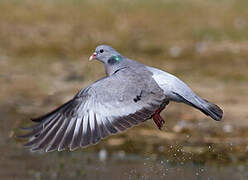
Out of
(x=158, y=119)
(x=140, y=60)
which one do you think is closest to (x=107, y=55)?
(x=158, y=119)

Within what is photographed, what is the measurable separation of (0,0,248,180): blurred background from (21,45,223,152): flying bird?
203 cm

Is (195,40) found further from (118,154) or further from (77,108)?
(77,108)

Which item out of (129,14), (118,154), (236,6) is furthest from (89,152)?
(236,6)

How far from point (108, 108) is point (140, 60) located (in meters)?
9.27

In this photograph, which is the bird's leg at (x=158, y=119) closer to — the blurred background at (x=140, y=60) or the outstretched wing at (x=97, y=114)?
the outstretched wing at (x=97, y=114)

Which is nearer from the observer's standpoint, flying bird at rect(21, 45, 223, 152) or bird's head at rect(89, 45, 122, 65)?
flying bird at rect(21, 45, 223, 152)

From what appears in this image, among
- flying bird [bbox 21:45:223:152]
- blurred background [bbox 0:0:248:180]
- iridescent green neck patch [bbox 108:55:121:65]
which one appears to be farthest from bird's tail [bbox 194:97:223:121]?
blurred background [bbox 0:0:248:180]

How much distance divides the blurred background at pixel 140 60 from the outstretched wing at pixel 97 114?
2.17 meters

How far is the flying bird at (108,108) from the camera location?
7.13m

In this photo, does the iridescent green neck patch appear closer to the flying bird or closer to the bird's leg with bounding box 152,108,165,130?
the flying bird

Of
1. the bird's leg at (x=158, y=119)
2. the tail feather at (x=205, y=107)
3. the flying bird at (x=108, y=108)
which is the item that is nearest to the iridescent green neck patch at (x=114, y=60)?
the flying bird at (x=108, y=108)

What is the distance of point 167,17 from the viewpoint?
19.2 metres

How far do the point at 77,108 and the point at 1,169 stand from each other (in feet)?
8.52

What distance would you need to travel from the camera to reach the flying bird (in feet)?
23.4
